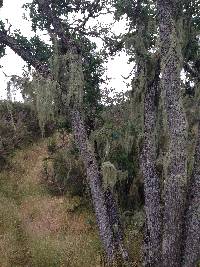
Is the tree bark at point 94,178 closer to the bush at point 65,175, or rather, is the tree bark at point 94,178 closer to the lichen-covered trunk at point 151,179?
the lichen-covered trunk at point 151,179

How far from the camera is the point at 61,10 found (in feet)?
37.8

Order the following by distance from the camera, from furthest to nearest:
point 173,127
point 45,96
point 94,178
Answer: point 94,178
point 45,96
point 173,127

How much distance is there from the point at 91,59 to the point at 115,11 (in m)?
1.38

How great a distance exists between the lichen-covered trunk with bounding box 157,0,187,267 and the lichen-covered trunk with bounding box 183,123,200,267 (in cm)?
14

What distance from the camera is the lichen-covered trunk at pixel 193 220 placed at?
9.22 metres

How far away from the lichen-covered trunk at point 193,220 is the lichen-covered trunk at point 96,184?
2327 mm

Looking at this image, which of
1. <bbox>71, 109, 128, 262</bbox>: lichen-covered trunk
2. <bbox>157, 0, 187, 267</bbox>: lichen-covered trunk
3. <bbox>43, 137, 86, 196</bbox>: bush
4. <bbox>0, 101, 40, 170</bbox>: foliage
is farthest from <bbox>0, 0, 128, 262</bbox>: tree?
<bbox>0, 101, 40, 170</bbox>: foliage

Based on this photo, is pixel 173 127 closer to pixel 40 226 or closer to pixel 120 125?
pixel 120 125

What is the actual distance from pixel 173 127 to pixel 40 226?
646 centimetres

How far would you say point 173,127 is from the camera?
923cm

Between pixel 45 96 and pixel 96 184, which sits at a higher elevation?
pixel 45 96

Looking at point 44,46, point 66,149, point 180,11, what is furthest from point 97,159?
point 180,11

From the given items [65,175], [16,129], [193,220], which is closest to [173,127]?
[193,220]

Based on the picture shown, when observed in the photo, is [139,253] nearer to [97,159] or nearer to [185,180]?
[97,159]
